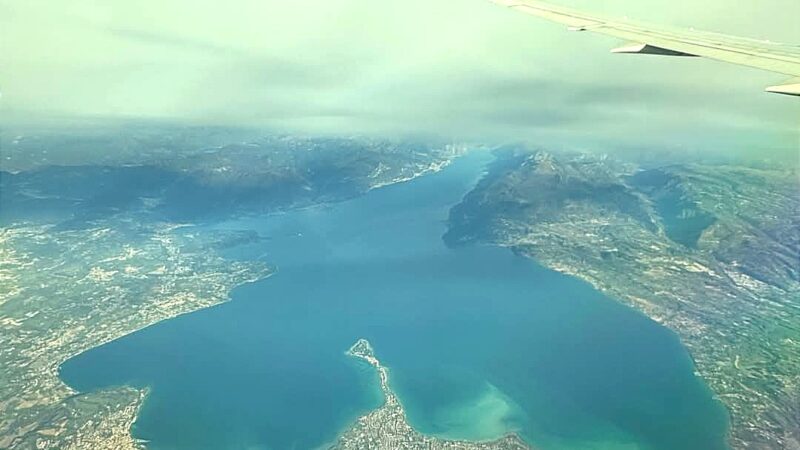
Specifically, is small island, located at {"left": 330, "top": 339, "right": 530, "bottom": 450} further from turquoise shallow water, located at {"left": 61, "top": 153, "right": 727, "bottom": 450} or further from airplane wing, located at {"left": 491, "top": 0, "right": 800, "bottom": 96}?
airplane wing, located at {"left": 491, "top": 0, "right": 800, "bottom": 96}

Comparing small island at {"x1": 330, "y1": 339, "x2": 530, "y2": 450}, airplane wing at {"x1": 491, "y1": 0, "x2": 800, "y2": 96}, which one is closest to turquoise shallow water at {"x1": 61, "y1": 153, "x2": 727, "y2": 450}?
small island at {"x1": 330, "y1": 339, "x2": 530, "y2": 450}

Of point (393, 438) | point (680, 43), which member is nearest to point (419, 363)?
point (393, 438)

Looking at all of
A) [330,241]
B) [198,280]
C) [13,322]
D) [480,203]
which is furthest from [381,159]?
[13,322]

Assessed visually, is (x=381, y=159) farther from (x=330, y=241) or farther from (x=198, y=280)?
(x=198, y=280)

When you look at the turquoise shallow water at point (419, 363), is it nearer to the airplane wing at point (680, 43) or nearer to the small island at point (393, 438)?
the small island at point (393, 438)

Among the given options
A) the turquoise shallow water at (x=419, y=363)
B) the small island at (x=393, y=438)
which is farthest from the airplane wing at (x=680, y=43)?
the turquoise shallow water at (x=419, y=363)

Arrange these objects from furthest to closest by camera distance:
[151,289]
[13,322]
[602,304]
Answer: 1. [151,289]
2. [602,304]
3. [13,322]

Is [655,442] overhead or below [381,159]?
below
